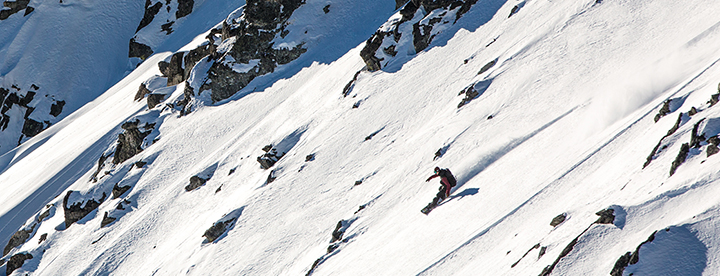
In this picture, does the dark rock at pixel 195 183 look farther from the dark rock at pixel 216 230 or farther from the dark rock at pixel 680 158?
the dark rock at pixel 680 158

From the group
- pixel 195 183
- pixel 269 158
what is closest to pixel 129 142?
pixel 195 183

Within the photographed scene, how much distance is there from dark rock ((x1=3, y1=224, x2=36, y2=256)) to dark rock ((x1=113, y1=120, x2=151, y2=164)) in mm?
5924

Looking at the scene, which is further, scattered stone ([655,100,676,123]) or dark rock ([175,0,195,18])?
dark rock ([175,0,195,18])

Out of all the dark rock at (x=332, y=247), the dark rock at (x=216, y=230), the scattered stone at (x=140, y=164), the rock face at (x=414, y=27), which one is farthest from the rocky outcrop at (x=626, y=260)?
the scattered stone at (x=140, y=164)

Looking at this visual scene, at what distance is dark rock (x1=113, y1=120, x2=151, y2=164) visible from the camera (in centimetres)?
3203

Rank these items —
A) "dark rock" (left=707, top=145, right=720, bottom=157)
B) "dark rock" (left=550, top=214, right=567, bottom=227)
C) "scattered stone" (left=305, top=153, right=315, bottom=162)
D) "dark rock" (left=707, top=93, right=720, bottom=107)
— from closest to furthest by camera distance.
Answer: "dark rock" (left=707, top=145, right=720, bottom=157) → "dark rock" (left=550, top=214, right=567, bottom=227) → "dark rock" (left=707, top=93, right=720, bottom=107) → "scattered stone" (left=305, top=153, right=315, bottom=162)

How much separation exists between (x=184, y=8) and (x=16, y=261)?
2936cm

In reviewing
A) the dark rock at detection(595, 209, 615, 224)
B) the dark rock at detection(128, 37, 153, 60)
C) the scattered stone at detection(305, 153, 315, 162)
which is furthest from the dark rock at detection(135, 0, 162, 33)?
the dark rock at detection(595, 209, 615, 224)

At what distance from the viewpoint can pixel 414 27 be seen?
27312 millimetres

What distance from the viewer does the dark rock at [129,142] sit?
3203 cm

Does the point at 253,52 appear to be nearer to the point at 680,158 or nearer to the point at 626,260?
the point at 680,158

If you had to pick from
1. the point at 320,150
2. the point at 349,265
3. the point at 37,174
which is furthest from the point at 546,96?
the point at 37,174

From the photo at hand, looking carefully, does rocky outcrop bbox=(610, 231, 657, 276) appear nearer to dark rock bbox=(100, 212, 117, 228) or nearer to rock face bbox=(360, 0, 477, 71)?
rock face bbox=(360, 0, 477, 71)

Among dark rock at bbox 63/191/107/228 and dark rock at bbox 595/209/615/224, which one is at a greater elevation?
dark rock at bbox 63/191/107/228
